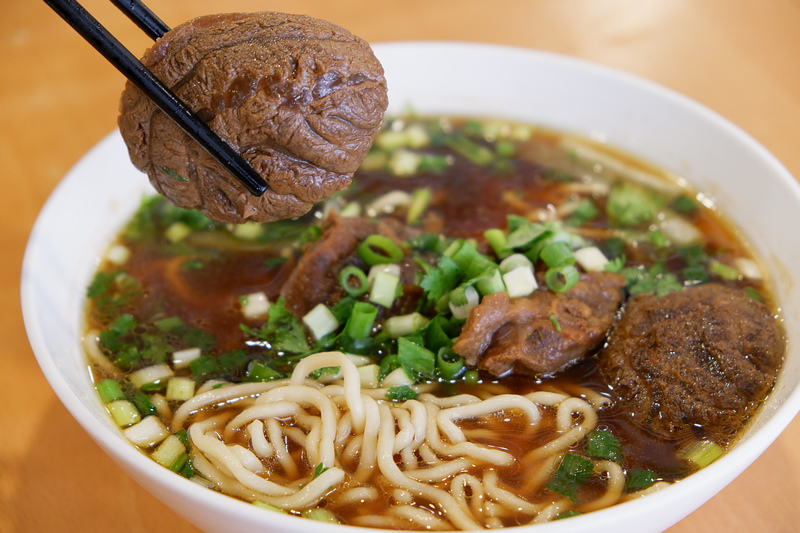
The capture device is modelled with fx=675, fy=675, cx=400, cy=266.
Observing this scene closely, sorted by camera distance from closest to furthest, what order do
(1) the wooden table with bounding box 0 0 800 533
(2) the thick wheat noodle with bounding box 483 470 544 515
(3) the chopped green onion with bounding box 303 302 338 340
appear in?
1. (2) the thick wheat noodle with bounding box 483 470 544 515
2. (1) the wooden table with bounding box 0 0 800 533
3. (3) the chopped green onion with bounding box 303 302 338 340

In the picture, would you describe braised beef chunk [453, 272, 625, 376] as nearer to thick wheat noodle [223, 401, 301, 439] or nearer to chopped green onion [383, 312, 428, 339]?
chopped green onion [383, 312, 428, 339]

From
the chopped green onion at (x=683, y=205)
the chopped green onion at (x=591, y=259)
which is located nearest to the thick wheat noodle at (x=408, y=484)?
the chopped green onion at (x=591, y=259)

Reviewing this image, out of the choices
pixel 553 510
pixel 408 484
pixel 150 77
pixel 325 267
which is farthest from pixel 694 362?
pixel 150 77

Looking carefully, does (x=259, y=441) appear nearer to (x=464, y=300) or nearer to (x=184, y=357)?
(x=184, y=357)

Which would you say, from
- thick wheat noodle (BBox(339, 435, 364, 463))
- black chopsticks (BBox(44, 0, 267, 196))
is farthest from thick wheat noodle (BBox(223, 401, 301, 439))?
black chopsticks (BBox(44, 0, 267, 196))

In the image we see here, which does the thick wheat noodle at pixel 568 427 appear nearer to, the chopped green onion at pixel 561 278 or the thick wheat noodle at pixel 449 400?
the thick wheat noodle at pixel 449 400

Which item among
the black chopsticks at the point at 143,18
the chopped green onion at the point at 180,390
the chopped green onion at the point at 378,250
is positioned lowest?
the chopped green onion at the point at 180,390
